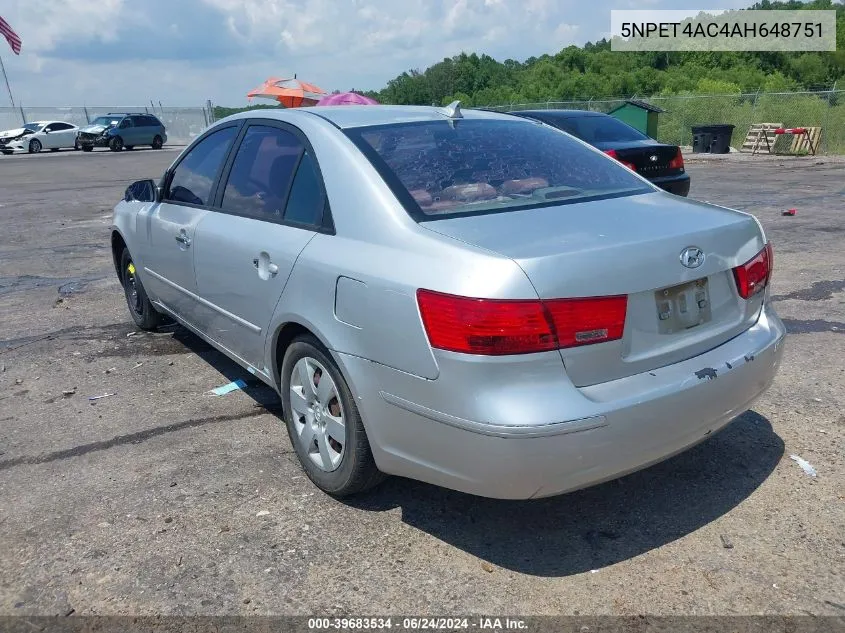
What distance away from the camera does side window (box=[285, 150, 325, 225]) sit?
3359mm

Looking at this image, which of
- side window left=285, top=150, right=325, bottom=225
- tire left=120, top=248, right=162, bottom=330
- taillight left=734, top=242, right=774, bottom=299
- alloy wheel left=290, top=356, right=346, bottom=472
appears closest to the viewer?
taillight left=734, top=242, right=774, bottom=299

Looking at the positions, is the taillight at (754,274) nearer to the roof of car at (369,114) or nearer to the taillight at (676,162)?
the roof of car at (369,114)

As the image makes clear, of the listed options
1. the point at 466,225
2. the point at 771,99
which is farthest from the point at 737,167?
the point at 466,225

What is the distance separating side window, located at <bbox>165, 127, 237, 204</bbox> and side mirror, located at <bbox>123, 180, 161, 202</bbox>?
6.0 inches

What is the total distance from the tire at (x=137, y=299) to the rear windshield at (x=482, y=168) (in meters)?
2.95

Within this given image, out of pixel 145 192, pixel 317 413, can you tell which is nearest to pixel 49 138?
pixel 145 192

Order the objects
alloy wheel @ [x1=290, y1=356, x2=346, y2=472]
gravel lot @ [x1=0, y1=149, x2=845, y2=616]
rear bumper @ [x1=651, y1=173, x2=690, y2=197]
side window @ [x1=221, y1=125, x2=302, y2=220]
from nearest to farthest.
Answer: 1. gravel lot @ [x1=0, y1=149, x2=845, y2=616]
2. alloy wheel @ [x1=290, y1=356, x2=346, y2=472]
3. side window @ [x1=221, y1=125, x2=302, y2=220]
4. rear bumper @ [x1=651, y1=173, x2=690, y2=197]

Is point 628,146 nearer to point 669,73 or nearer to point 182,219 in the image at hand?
point 182,219

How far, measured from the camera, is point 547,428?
248 centimetres

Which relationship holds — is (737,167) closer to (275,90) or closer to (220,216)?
(275,90)

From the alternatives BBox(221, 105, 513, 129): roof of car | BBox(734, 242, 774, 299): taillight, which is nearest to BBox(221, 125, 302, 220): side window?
BBox(221, 105, 513, 129): roof of car

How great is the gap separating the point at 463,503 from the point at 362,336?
0.97 metres

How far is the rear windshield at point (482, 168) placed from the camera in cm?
316

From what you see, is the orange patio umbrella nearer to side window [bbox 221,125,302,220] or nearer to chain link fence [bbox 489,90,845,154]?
chain link fence [bbox 489,90,845,154]
